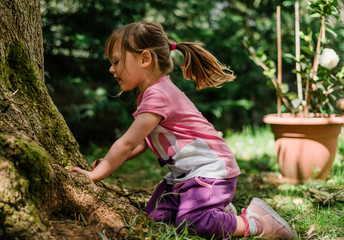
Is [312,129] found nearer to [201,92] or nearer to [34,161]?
[34,161]

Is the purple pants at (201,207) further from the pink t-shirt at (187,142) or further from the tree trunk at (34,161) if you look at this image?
the tree trunk at (34,161)

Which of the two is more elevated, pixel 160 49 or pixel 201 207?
pixel 160 49

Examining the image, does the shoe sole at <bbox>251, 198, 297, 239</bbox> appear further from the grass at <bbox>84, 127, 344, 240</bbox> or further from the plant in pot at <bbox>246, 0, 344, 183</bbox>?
the plant in pot at <bbox>246, 0, 344, 183</bbox>

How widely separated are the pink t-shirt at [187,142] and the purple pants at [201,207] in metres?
0.05

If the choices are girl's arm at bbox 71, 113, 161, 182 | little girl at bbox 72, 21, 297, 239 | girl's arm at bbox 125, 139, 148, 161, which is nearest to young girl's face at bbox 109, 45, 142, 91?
little girl at bbox 72, 21, 297, 239

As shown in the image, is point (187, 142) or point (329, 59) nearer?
point (187, 142)

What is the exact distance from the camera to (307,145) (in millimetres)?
2861

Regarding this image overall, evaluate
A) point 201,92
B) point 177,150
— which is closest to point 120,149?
point 177,150

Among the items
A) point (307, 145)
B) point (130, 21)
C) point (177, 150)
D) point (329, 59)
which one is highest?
point (130, 21)

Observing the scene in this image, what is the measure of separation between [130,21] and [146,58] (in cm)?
209

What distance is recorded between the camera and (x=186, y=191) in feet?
6.13

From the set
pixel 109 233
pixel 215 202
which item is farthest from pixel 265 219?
pixel 109 233

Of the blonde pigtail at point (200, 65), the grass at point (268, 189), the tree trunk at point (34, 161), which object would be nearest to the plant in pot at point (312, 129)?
the grass at point (268, 189)

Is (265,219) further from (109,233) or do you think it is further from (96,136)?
(96,136)
